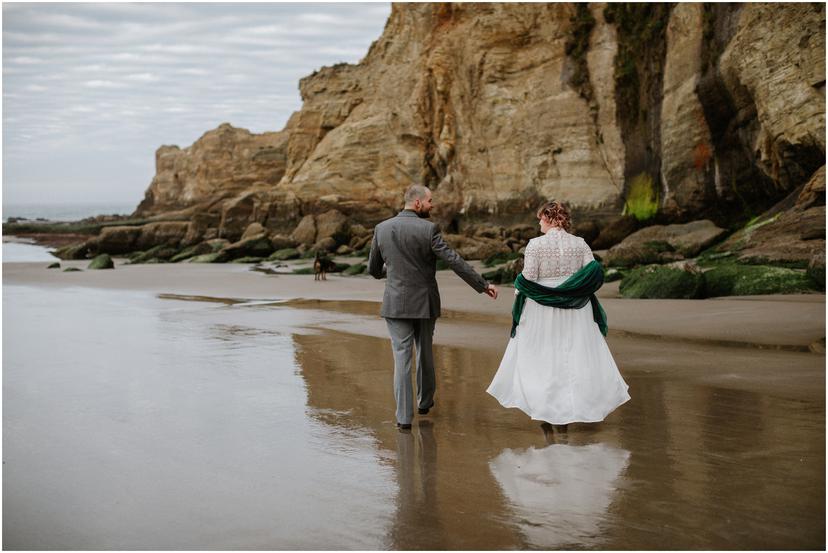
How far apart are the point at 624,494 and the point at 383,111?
1590 inches

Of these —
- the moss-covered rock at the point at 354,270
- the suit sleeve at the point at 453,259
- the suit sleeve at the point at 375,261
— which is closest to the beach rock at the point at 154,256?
the moss-covered rock at the point at 354,270

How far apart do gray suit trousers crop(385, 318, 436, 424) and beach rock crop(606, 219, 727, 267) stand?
13.4m

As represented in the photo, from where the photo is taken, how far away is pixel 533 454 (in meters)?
5.52

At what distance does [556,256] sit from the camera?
→ 634 centimetres

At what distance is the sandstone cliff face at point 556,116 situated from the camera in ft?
67.3

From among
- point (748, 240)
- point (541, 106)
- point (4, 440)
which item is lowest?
point (4, 440)

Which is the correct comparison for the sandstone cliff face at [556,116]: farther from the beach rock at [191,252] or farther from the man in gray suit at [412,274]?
the man in gray suit at [412,274]

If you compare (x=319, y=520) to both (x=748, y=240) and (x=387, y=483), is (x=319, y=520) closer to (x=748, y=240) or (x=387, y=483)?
(x=387, y=483)

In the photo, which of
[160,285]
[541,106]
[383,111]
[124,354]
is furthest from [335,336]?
[383,111]

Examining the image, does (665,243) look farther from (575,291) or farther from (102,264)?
(102,264)

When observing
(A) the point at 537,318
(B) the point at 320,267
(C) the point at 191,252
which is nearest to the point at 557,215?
(A) the point at 537,318

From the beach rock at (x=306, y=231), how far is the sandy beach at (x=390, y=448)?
26.6 m

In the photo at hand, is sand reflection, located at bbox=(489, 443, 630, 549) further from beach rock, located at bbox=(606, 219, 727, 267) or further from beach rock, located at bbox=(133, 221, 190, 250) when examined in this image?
beach rock, located at bbox=(133, 221, 190, 250)

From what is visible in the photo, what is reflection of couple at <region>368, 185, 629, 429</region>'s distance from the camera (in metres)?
6.21
